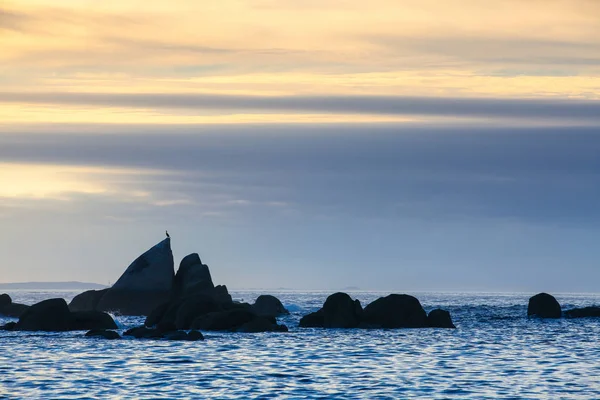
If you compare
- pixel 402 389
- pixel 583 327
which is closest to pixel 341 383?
pixel 402 389

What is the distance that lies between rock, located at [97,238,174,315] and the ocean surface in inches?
1229

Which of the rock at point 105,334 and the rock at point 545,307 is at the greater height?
the rock at point 545,307

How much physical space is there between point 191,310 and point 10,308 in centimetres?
3837

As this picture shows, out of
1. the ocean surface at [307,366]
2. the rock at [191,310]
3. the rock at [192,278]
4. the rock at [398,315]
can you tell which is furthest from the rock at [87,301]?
the ocean surface at [307,366]

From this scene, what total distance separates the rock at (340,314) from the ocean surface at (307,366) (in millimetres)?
8341

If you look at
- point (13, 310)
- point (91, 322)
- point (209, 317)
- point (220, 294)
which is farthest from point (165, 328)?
point (13, 310)

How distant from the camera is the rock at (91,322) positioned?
84.2m

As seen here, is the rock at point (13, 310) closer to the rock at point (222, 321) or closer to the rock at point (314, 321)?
the rock at point (222, 321)

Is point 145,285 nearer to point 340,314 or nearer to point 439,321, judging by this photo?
Result: point 340,314

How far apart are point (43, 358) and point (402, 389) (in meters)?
22.3

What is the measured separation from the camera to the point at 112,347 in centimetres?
6494

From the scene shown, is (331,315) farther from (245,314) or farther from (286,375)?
(286,375)

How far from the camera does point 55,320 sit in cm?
8400

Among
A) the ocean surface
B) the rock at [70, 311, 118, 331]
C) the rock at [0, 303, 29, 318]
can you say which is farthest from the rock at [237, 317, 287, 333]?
the rock at [0, 303, 29, 318]
